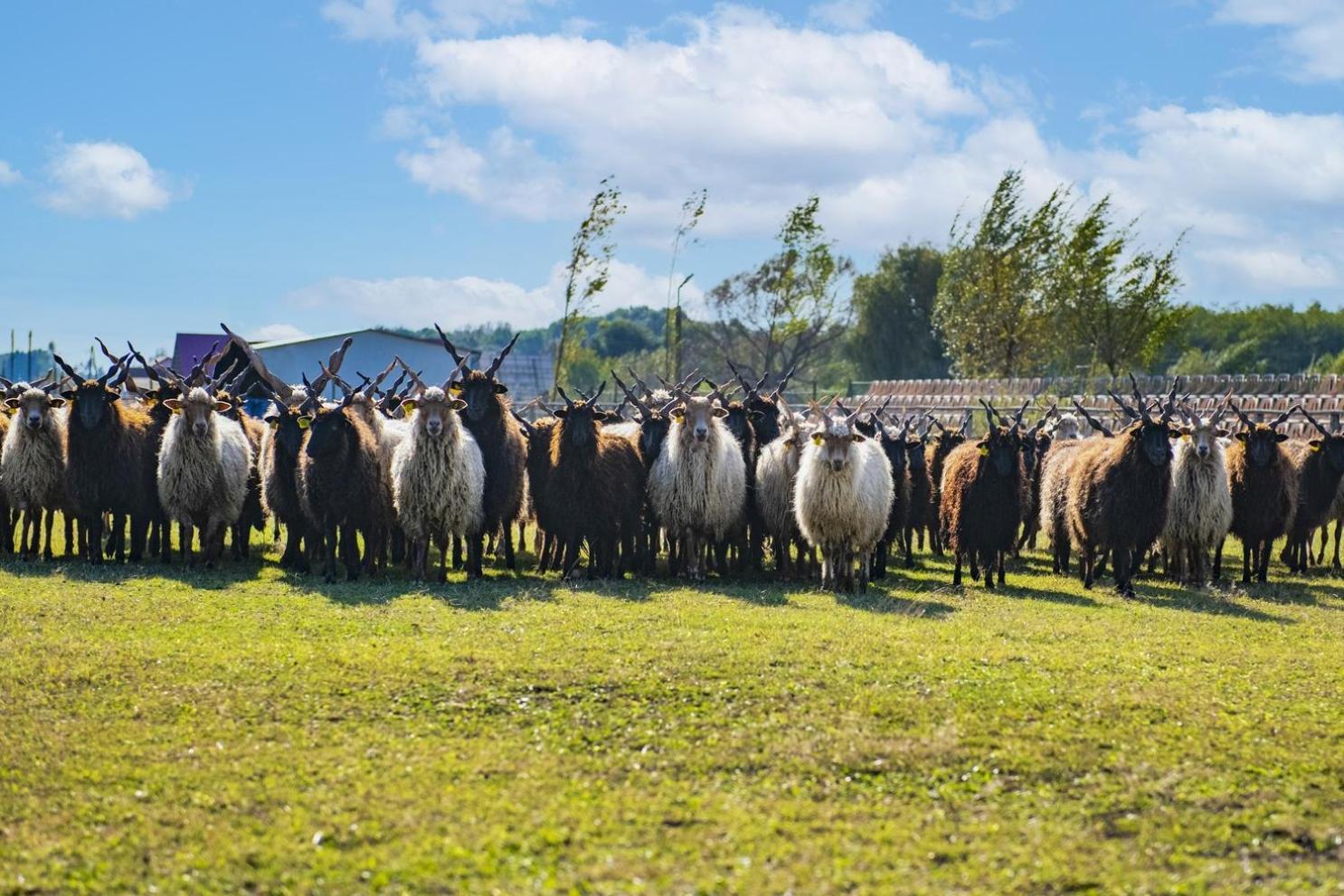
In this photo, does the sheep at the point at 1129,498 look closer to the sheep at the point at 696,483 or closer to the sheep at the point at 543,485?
the sheep at the point at 696,483

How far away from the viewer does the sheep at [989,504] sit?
15.5 meters

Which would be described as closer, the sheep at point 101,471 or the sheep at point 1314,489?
the sheep at point 101,471

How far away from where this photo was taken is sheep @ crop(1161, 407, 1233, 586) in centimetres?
1605

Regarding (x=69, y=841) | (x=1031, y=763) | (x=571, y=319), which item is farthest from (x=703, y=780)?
(x=571, y=319)

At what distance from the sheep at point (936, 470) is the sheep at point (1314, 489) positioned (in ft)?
14.8

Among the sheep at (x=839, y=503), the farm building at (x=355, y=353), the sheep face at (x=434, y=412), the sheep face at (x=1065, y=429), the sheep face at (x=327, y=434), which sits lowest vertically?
the sheep at (x=839, y=503)

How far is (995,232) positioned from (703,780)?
41.1 m

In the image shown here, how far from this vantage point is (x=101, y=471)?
15703 millimetres

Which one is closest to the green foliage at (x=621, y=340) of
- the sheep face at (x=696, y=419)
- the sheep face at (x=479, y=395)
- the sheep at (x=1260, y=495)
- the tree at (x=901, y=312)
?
the tree at (x=901, y=312)

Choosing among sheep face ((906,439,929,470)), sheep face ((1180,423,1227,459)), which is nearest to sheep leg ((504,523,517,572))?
sheep face ((906,439,929,470))

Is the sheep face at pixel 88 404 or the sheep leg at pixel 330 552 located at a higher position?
the sheep face at pixel 88 404

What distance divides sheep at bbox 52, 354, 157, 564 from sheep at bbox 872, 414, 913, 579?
330 inches

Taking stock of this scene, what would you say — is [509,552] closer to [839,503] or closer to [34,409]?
[839,503]

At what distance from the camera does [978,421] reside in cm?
3588
